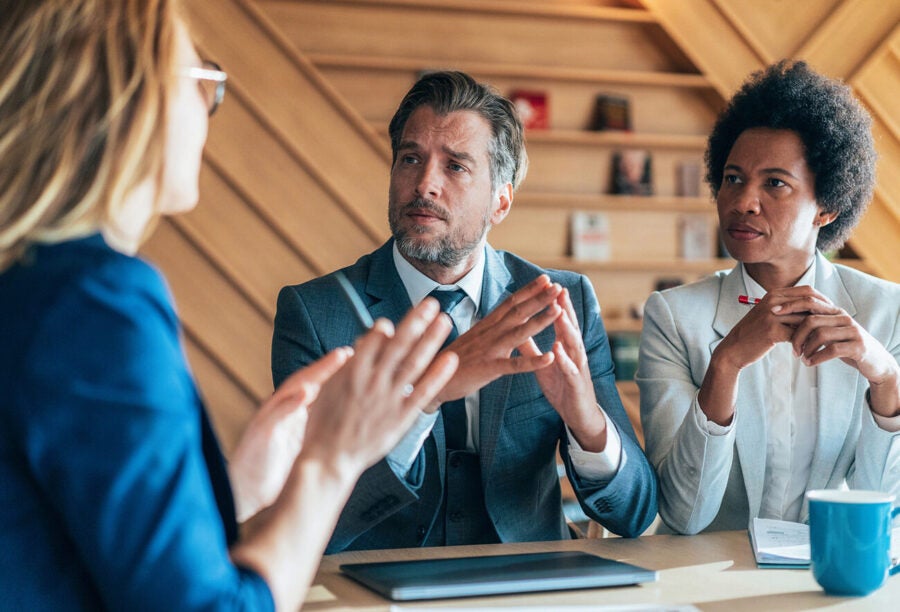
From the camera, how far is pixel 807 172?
2.17 metres

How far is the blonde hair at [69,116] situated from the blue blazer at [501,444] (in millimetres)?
931

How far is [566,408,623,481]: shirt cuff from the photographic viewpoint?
5.66 ft

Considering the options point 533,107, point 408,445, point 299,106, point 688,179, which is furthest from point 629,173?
point 408,445

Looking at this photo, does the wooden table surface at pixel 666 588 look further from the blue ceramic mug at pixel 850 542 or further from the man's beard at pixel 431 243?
the man's beard at pixel 431 243

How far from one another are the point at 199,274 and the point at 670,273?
231 centimetres

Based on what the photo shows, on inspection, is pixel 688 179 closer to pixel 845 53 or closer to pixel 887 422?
pixel 845 53

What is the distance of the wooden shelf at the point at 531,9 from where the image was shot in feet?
15.0

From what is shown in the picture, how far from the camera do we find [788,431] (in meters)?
2.00

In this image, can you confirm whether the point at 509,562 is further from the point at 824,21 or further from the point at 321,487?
the point at 824,21

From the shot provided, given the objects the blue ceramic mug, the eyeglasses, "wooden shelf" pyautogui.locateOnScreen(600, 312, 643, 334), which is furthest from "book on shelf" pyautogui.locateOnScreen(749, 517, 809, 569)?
"wooden shelf" pyautogui.locateOnScreen(600, 312, 643, 334)

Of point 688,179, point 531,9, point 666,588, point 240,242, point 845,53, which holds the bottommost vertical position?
point 666,588

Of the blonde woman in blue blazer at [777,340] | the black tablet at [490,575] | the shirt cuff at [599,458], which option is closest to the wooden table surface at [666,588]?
the black tablet at [490,575]

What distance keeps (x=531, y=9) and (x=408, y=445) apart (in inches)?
136

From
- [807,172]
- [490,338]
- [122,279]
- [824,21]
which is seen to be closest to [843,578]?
[490,338]
